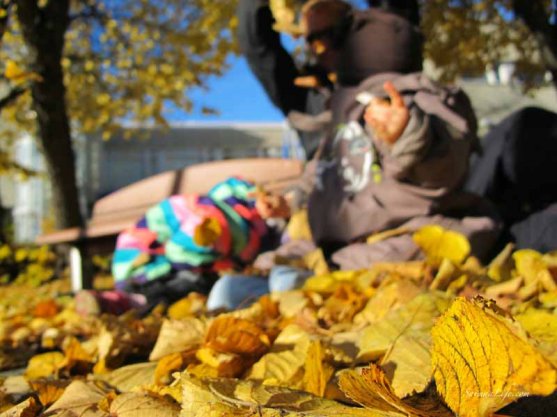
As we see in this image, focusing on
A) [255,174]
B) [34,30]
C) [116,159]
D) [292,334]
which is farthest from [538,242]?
[116,159]

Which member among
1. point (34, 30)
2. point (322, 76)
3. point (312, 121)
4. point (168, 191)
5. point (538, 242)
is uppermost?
point (34, 30)

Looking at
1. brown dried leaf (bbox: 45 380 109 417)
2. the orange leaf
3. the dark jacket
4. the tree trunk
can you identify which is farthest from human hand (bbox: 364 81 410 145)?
the tree trunk

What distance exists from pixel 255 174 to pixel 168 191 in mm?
938

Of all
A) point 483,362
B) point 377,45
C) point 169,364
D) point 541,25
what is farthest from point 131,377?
point 541,25

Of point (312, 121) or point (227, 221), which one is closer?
point (312, 121)

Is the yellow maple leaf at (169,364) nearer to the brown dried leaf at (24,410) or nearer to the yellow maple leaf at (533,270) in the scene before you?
the brown dried leaf at (24,410)

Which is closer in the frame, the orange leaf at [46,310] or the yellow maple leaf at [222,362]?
the yellow maple leaf at [222,362]

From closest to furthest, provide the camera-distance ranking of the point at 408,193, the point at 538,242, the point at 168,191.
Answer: the point at 538,242, the point at 408,193, the point at 168,191

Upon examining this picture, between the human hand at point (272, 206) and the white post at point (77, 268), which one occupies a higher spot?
the human hand at point (272, 206)

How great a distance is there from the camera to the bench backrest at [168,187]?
4.00 meters

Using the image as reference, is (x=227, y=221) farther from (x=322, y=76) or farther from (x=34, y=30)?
(x=34, y=30)

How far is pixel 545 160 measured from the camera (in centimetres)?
227

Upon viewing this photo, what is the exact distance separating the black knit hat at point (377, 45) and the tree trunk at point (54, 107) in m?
4.50

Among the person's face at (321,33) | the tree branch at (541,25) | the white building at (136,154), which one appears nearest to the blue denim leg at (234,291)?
the person's face at (321,33)
